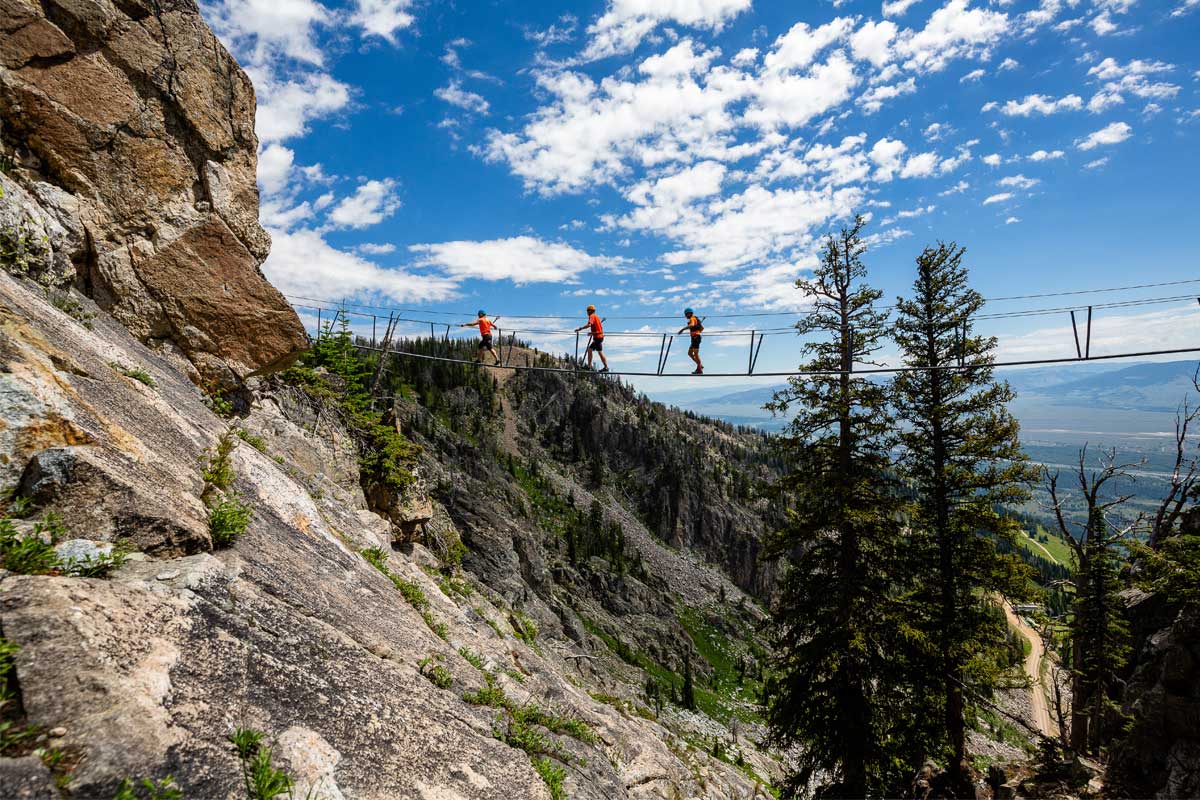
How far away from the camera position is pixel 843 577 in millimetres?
16859

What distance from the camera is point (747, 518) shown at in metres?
171

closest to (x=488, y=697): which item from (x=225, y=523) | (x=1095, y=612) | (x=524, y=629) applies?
(x=225, y=523)

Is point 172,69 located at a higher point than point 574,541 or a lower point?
higher

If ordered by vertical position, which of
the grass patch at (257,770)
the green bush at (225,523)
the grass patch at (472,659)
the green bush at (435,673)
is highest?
the green bush at (225,523)

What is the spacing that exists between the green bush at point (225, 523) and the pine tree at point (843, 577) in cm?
1492

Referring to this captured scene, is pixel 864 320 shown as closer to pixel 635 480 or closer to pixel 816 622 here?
pixel 816 622

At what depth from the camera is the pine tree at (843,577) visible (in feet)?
53.3

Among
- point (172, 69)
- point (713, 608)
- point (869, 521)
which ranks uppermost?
point (172, 69)

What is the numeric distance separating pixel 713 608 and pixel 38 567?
144167mm

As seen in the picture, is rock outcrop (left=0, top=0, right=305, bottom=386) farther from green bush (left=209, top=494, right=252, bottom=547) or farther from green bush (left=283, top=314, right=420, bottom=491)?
green bush (left=283, top=314, right=420, bottom=491)

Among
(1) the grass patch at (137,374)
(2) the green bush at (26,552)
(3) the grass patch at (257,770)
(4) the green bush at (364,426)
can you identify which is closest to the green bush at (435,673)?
(3) the grass patch at (257,770)

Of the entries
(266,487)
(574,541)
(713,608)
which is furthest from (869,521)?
(713,608)

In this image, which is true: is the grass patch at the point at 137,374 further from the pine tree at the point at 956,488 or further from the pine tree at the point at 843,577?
the pine tree at the point at 956,488

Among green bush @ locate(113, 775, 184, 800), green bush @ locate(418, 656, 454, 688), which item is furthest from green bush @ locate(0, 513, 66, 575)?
green bush @ locate(418, 656, 454, 688)
